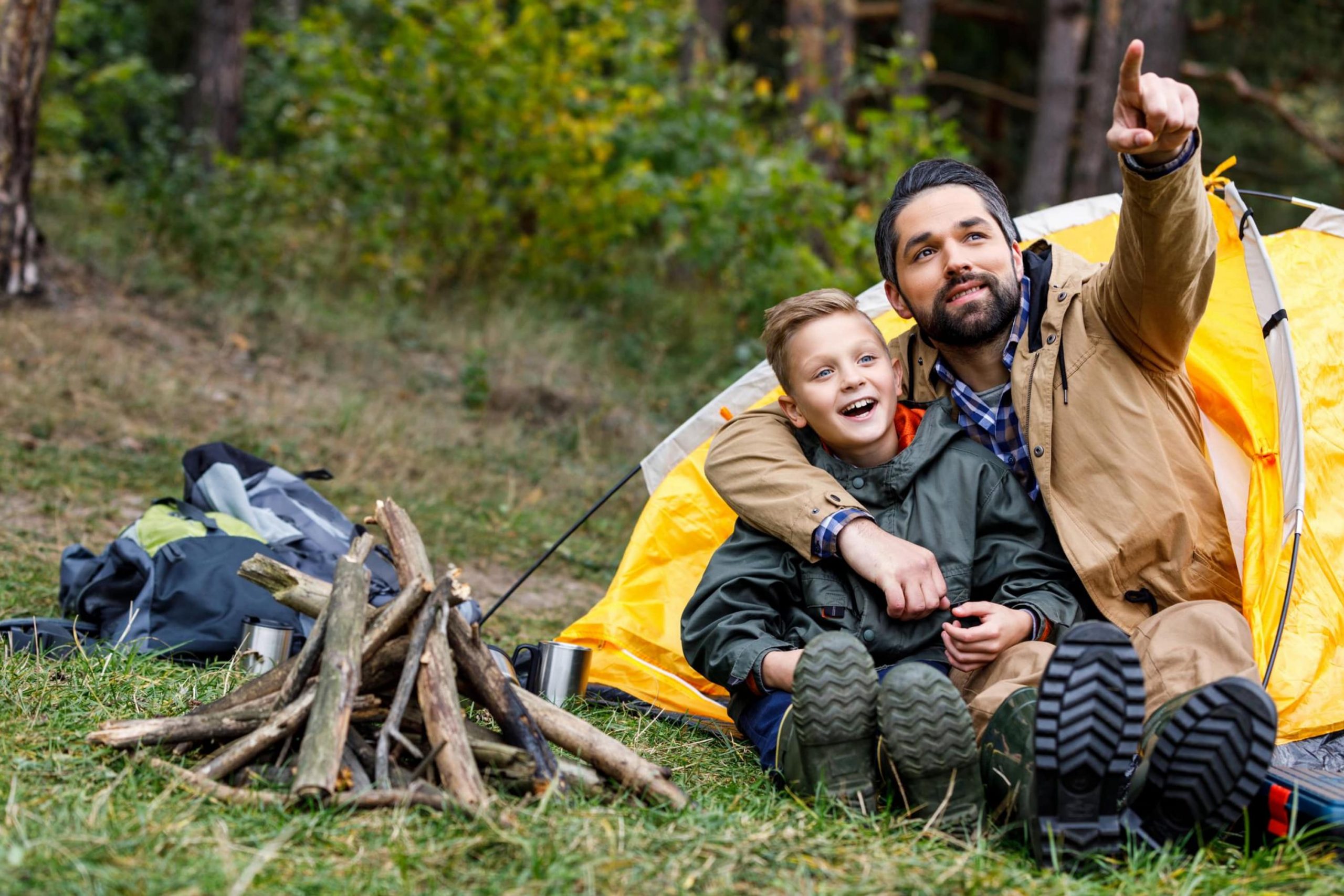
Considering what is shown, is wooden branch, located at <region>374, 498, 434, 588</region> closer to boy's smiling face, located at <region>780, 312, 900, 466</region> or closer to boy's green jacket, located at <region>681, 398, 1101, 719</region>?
boy's green jacket, located at <region>681, 398, 1101, 719</region>

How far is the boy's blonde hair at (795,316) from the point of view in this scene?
2.90 meters

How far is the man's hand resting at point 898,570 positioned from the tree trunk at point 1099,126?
7146 millimetres

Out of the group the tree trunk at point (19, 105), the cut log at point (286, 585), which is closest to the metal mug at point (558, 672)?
the cut log at point (286, 585)

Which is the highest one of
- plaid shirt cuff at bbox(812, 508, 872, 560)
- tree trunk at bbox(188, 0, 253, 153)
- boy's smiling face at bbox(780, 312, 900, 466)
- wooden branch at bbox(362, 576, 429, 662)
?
tree trunk at bbox(188, 0, 253, 153)

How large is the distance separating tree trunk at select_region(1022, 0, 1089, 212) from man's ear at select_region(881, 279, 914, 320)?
806 centimetres

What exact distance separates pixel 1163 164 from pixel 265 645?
248 cm

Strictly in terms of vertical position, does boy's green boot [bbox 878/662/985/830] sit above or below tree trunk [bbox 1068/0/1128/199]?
below

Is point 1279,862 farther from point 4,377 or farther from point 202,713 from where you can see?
point 4,377

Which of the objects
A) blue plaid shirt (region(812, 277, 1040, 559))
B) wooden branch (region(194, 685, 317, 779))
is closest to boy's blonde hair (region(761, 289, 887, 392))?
blue plaid shirt (region(812, 277, 1040, 559))

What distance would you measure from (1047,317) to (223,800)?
6.81 feet

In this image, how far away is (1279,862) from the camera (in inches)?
80.7

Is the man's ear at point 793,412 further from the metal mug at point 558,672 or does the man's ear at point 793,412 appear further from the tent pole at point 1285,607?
the tent pole at point 1285,607

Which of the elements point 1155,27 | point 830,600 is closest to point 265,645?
point 830,600

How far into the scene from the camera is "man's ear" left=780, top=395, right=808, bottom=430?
3.00 metres
